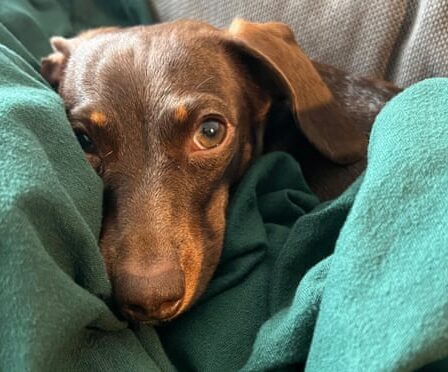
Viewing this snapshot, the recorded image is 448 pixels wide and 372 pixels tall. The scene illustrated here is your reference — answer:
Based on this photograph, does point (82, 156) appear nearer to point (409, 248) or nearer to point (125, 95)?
point (125, 95)

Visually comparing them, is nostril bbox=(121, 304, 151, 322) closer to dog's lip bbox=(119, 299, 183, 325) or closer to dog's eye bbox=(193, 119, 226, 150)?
dog's lip bbox=(119, 299, 183, 325)

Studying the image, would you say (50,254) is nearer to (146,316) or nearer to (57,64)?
(146,316)

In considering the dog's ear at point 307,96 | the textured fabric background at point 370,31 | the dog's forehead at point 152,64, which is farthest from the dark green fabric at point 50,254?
the textured fabric background at point 370,31

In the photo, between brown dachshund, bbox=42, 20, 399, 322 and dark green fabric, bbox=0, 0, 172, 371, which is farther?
brown dachshund, bbox=42, 20, 399, 322

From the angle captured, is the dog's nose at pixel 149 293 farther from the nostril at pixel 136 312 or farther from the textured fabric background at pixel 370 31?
the textured fabric background at pixel 370 31

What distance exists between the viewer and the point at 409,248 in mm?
1091

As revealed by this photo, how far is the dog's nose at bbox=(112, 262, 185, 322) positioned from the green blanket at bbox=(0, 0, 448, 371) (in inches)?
2.0

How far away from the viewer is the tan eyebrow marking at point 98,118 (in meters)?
1.71

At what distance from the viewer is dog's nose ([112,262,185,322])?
1340mm

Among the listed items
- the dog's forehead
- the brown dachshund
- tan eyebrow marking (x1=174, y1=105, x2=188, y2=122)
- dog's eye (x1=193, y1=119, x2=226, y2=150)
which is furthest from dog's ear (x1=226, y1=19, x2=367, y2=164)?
tan eyebrow marking (x1=174, y1=105, x2=188, y2=122)

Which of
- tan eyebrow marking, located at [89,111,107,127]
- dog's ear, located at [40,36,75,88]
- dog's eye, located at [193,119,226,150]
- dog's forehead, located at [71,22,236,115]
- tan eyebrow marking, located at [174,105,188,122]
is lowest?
dog's ear, located at [40,36,75,88]

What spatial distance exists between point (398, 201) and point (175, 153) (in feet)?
2.30

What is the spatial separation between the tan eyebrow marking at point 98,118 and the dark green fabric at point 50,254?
0.17 meters

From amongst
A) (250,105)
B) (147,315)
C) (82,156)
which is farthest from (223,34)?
(147,315)
